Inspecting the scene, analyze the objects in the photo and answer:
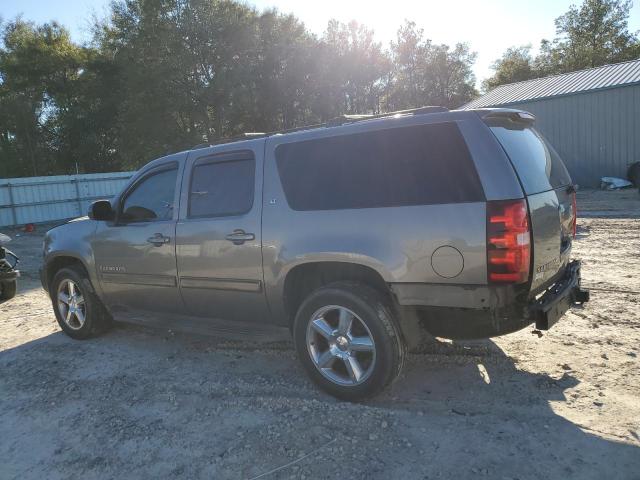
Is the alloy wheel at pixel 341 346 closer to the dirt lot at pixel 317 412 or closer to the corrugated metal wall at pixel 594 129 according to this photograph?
the dirt lot at pixel 317 412

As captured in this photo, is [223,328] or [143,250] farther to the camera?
[143,250]

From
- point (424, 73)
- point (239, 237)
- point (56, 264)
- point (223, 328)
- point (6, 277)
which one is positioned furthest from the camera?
point (424, 73)

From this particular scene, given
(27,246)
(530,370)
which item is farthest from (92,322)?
(27,246)

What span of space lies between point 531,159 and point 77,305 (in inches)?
186

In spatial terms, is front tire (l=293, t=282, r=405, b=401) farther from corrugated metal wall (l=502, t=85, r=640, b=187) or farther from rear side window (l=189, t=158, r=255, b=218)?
corrugated metal wall (l=502, t=85, r=640, b=187)

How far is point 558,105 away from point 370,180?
67.2ft

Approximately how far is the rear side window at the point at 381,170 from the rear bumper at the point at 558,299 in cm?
82

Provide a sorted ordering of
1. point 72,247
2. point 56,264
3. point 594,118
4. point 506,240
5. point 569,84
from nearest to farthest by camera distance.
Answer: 1. point 506,240
2. point 72,247
3. point 56,264
4. point 594,118
5. point 569,84

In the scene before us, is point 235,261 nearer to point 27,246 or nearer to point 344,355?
point 344,355

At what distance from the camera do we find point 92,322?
545 centimetres

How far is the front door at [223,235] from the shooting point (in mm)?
4059

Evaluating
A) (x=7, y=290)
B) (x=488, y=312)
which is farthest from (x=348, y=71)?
(x=488, y=312)

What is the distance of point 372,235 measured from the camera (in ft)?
11.3

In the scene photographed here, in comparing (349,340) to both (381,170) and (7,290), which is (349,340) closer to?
(381,170)
